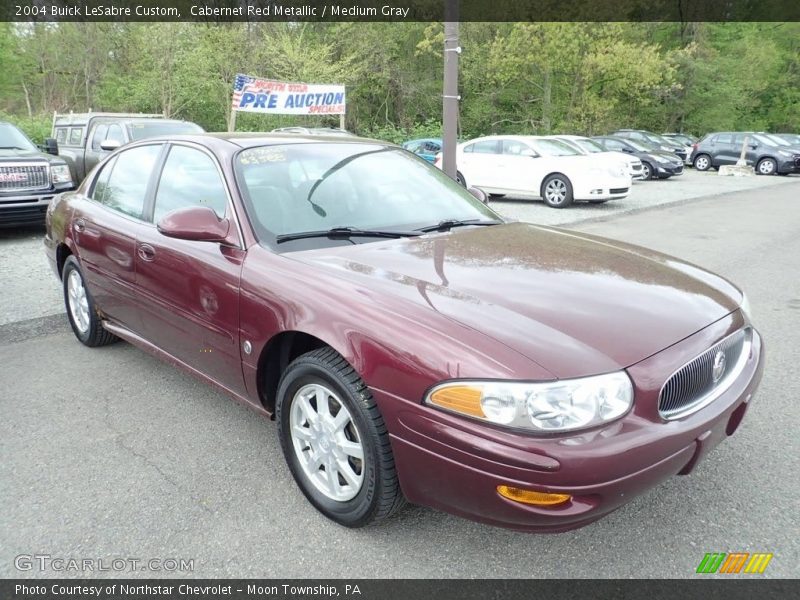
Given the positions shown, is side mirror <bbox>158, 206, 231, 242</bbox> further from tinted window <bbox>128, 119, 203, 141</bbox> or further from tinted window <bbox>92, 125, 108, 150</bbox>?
tinted window <bbox>92, 125, 108, 150</bbox>

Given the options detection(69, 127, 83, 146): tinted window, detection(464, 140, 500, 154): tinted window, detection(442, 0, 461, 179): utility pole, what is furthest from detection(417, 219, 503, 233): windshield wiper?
detection(464, 140, 500, 154): tinted window

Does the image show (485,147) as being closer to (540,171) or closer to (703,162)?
(540,171)

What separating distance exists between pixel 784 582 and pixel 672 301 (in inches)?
41.8

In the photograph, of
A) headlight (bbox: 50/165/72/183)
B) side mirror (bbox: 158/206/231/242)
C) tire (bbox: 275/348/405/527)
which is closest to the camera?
tire (bbox: 275/348/405/527)

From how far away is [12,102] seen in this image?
33.1m

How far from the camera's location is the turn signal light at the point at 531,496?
1915 millimetres

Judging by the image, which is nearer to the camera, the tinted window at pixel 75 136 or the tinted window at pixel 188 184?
the tinted window at pixel 188 184

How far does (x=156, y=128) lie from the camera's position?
1095 centimetres

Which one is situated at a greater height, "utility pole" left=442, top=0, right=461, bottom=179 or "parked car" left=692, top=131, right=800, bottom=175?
"utility pole" left=442, top=0, right=461, bottom=179

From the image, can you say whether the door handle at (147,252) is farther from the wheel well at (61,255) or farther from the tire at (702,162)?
the tire at (702,162)

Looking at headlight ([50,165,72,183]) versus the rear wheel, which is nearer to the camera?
headlight ([50,165,72,183])

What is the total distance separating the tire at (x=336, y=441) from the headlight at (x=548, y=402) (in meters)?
0.42

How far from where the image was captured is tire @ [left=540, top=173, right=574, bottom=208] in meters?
12.6

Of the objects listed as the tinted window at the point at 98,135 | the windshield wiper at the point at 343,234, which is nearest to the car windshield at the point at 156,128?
the tinted window at the point at 98,135
